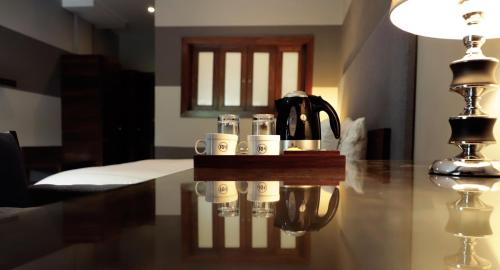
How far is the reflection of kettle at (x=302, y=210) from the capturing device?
35 centimetres

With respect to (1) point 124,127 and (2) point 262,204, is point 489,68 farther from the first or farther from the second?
(1) point 124,127

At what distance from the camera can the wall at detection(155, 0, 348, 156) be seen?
383 centimetres

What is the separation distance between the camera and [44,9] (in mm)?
4172

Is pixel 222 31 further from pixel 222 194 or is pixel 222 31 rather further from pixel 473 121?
pixel 222 194

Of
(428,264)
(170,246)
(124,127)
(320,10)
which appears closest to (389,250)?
(428,264)

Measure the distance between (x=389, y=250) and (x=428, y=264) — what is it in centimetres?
3

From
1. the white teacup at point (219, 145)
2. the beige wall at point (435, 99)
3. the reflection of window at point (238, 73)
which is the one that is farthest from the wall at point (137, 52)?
the white teacup at point (219, 145)

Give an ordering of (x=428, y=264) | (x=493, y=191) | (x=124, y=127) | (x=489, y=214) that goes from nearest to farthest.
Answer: (x=428, y=264), (x=489, y=214), (x=493, y=191), (x=124, y=127)

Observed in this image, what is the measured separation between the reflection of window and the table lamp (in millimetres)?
3020

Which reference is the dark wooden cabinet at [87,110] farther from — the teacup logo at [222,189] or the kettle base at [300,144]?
the teacup logo at [222,189]

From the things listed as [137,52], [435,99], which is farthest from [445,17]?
[137,52]

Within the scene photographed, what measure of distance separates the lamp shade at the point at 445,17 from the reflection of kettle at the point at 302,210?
53 centimetres

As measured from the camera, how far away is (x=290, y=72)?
157 inches

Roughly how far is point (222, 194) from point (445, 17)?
2.64ft
